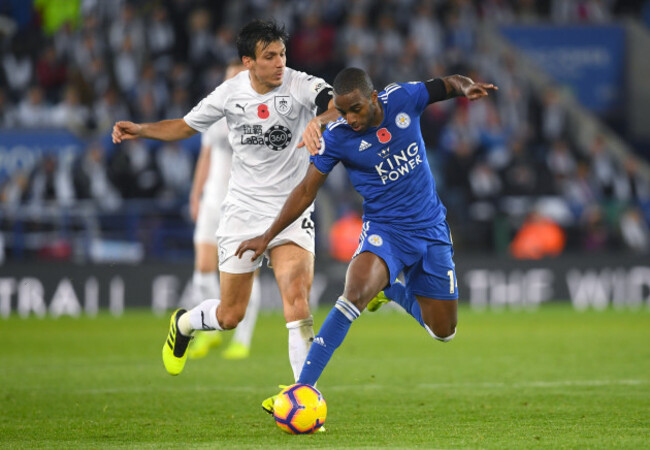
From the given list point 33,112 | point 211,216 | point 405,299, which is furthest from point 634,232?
point 405,299

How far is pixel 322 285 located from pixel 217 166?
7439mm

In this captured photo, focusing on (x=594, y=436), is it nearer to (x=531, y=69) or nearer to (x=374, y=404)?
(x=374, y=404)

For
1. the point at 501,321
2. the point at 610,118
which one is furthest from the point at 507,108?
the point at 501,321

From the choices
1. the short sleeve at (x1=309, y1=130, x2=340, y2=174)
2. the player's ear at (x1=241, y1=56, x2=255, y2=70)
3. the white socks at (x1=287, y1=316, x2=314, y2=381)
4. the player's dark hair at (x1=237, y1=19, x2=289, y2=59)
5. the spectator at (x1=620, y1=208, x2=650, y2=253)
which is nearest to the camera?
the short sleeve at (x1=309, y1=130, x2=340, y2=174)

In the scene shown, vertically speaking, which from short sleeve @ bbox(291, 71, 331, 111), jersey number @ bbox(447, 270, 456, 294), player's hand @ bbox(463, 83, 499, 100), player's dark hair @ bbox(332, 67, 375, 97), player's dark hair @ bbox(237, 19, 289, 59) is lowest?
jersey number @ bbox(447, 270, 456, 294)

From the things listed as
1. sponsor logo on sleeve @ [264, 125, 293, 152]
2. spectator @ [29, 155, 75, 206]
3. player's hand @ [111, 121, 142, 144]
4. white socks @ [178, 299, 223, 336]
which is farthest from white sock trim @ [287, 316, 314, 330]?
spectator @ [29, 155, 75, 206]

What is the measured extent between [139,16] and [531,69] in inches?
341

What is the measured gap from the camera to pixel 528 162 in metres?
20.5

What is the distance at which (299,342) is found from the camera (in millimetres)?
6977

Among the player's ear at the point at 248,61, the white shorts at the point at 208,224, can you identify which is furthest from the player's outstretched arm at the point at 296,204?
the white shorts at the point at 208,224

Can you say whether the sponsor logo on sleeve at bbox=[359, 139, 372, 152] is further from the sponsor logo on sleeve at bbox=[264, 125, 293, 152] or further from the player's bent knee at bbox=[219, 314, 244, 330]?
the player's bent knee at bbox=[219, 314, 244, 330]

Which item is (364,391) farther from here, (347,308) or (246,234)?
(347,308)

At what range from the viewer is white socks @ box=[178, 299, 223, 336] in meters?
7.59

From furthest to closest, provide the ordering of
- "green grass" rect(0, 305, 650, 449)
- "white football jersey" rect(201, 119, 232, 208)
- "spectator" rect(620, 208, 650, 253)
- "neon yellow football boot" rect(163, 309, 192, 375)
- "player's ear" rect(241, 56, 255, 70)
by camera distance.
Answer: "spectator" rect(620, 208, 650, 253) → "white football jersey" rect(201, 119, 232, 208) → "neon yellow football boot" rect(163, 309, 192, 375) → "player's ear" rect(241, 56, 255, 70) → "green grass" rect(0, 305, 650, 449)
